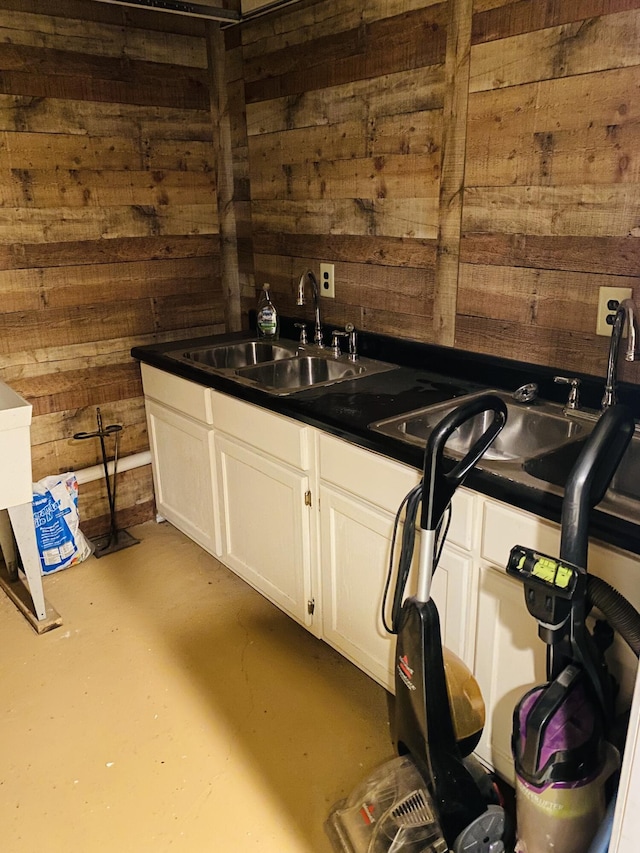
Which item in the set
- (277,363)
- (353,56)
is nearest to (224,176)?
(353,56)

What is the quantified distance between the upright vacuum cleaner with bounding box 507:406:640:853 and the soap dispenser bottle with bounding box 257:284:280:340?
1847 millimetres

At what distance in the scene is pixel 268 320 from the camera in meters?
2.86

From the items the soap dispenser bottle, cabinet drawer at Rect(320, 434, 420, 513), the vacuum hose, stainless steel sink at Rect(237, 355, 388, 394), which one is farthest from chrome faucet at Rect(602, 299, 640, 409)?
the soap dispenser bottle

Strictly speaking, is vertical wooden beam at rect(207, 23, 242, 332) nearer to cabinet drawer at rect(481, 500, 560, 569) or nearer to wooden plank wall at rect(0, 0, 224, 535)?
wooden plank wall at rect(0, 0, 224, 535)

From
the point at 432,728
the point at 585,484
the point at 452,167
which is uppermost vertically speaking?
the point at 452,167

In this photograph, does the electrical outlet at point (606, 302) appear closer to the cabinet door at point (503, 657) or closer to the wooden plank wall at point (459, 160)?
the wooden plank wall at point (459, 160)

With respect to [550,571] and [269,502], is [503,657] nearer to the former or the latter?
[550,571]

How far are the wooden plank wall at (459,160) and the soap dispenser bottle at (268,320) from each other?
0.12 m

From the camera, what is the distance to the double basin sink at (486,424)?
1.65 metres

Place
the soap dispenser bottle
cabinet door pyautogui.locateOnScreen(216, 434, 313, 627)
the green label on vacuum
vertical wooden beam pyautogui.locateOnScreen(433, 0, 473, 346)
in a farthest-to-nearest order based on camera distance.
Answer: the soap dispenser bottle < cabinet door pyautogui.locateOnScreen(216, 434, 313, 627) < vertical wooden beam pyautogui.locateOnScreen(433, 0, 473, 346) < the green label on vacuum

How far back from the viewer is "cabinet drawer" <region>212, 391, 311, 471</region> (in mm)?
2039

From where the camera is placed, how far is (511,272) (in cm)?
205

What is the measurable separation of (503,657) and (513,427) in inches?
26.1

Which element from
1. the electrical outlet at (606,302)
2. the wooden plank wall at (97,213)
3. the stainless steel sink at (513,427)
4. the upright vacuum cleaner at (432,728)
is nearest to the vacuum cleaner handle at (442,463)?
the upright vacuum cleaner at (432,728)
